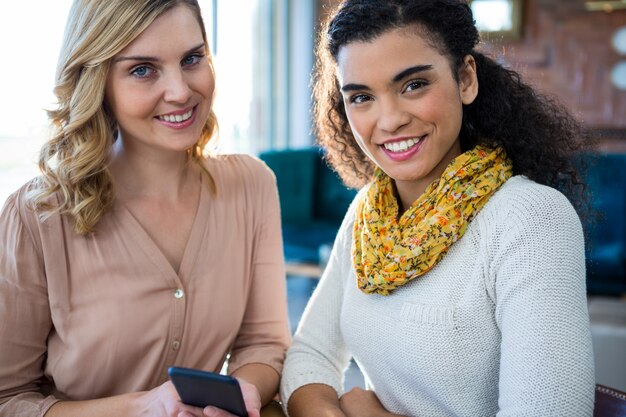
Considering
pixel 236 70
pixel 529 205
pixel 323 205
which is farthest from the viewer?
pixel 236 70

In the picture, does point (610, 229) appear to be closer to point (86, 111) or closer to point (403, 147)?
point (403, 147)

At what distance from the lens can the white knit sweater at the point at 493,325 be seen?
1.09 m

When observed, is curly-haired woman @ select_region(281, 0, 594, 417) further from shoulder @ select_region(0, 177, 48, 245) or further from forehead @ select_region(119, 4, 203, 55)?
shoulder @ select_region(0, 177, 48, 245)

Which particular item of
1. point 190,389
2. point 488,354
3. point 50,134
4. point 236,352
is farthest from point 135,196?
point 488,354

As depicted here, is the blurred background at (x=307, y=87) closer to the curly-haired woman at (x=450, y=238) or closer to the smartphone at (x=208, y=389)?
the curly-haired woman at (x=450, y=238)

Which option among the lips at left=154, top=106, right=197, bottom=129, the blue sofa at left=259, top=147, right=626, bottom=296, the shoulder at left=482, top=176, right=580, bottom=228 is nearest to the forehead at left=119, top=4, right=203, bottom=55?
the lips at left=154, top=106, right=197, bottom=129

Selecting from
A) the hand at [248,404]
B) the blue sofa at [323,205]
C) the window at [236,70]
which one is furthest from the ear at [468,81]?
the blue sofa at [323,205]

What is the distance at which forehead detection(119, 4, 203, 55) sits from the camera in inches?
58.6

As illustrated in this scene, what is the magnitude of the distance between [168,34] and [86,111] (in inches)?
9.7

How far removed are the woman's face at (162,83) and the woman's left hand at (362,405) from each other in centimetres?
66

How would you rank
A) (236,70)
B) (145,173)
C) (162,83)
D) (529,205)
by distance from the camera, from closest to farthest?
(529,205), (162,83), (145,173), (236,70)

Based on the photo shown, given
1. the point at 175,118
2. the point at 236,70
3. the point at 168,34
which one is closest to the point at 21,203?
the point at 175,118

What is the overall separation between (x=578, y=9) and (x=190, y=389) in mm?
5436

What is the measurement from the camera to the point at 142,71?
1528 mm
